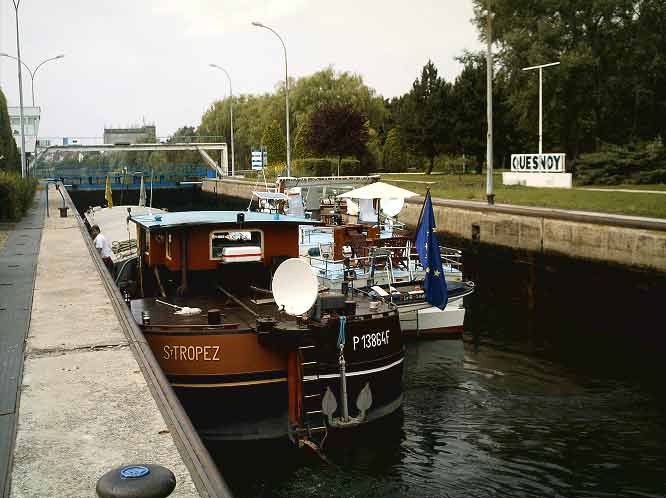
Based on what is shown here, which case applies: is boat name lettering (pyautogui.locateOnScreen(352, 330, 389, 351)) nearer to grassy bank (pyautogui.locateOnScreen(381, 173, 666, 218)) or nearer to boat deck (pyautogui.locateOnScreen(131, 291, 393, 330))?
boat deck (pyautogui.locateOnScreen(131, 291, 393, 330))

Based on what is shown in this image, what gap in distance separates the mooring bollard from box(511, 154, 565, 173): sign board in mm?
38439

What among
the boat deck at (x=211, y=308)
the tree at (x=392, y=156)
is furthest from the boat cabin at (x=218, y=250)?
the tree at (x=392, y=156)

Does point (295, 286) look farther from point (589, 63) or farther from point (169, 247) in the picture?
point (589, 63)

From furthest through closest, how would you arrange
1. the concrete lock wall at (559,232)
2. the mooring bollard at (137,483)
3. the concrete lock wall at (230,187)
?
the concrete lock wall at (230,187) → the concrete lock wall at (559,232) → the mooring bollard at (137,483)

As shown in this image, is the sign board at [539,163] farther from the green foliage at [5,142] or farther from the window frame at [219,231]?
the green foliage at [5,142]

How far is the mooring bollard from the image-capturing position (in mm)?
5582

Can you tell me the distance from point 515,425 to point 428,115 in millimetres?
48106

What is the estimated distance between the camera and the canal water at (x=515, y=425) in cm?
1188

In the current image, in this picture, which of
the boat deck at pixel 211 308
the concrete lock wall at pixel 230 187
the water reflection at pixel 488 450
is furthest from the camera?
the concrete lock wall at pixel 230 187

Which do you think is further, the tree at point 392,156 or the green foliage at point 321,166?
the tree at point 392,156

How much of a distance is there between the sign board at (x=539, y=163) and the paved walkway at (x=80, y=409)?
105ft

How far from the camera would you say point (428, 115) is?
6016 cm

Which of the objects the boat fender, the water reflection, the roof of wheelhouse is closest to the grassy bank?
the roof of wheelhouse

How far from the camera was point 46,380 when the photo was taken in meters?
9.43
